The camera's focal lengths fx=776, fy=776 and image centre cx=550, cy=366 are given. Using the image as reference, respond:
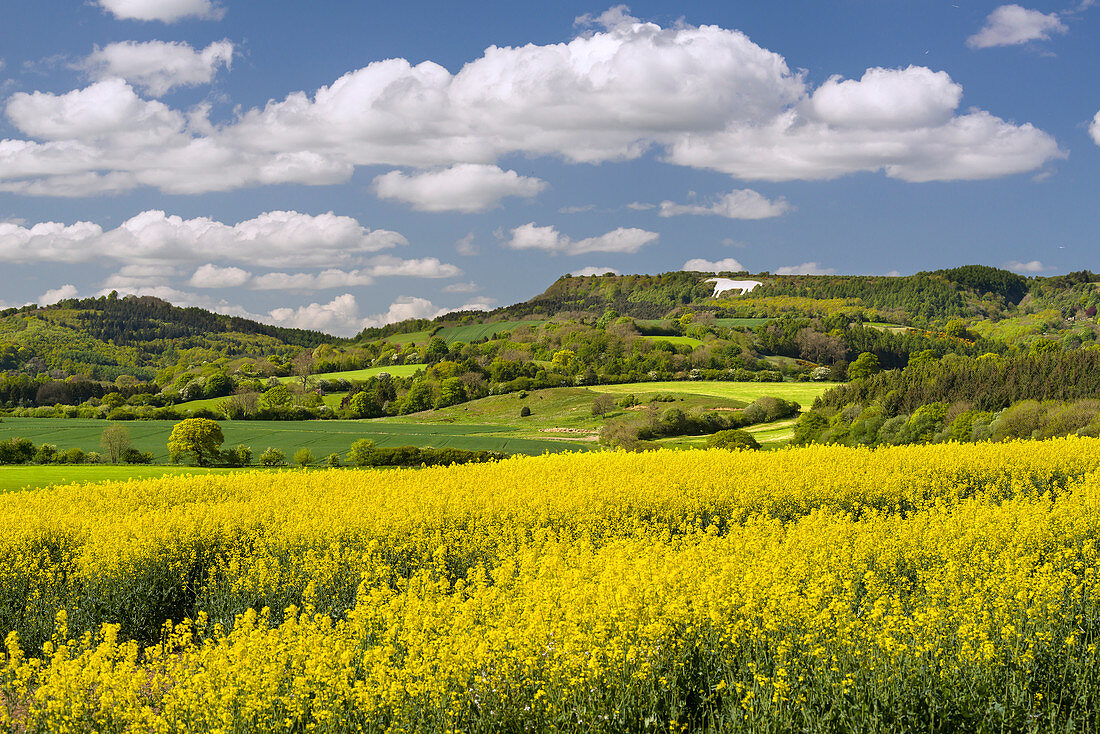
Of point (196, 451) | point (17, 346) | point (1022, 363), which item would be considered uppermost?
point (17, 346)

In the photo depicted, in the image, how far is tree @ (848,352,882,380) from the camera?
104m

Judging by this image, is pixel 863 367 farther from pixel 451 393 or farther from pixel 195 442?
pixel 195 442

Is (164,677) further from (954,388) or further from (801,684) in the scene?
(954,388)

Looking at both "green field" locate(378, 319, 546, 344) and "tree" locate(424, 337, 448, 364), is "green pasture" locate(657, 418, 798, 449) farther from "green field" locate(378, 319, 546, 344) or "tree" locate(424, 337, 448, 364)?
"green field" locate(378, 319, 546, 344)

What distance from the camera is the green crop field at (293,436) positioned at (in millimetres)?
59625

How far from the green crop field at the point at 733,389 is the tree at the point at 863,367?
820cm

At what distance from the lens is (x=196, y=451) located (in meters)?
Result: 50.1

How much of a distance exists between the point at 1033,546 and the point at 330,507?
465 inches

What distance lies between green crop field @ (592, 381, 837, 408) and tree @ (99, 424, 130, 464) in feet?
161

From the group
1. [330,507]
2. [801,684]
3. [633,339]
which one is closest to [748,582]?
[801,684]

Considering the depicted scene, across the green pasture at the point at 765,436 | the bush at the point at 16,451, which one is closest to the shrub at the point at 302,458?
the bush at the point at 16,451

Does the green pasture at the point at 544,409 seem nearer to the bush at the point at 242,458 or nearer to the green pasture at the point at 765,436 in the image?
the green pasture at the point at 765,436

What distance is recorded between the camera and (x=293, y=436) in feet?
211

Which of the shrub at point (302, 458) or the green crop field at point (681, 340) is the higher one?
the green crop field at point (681, 340)
